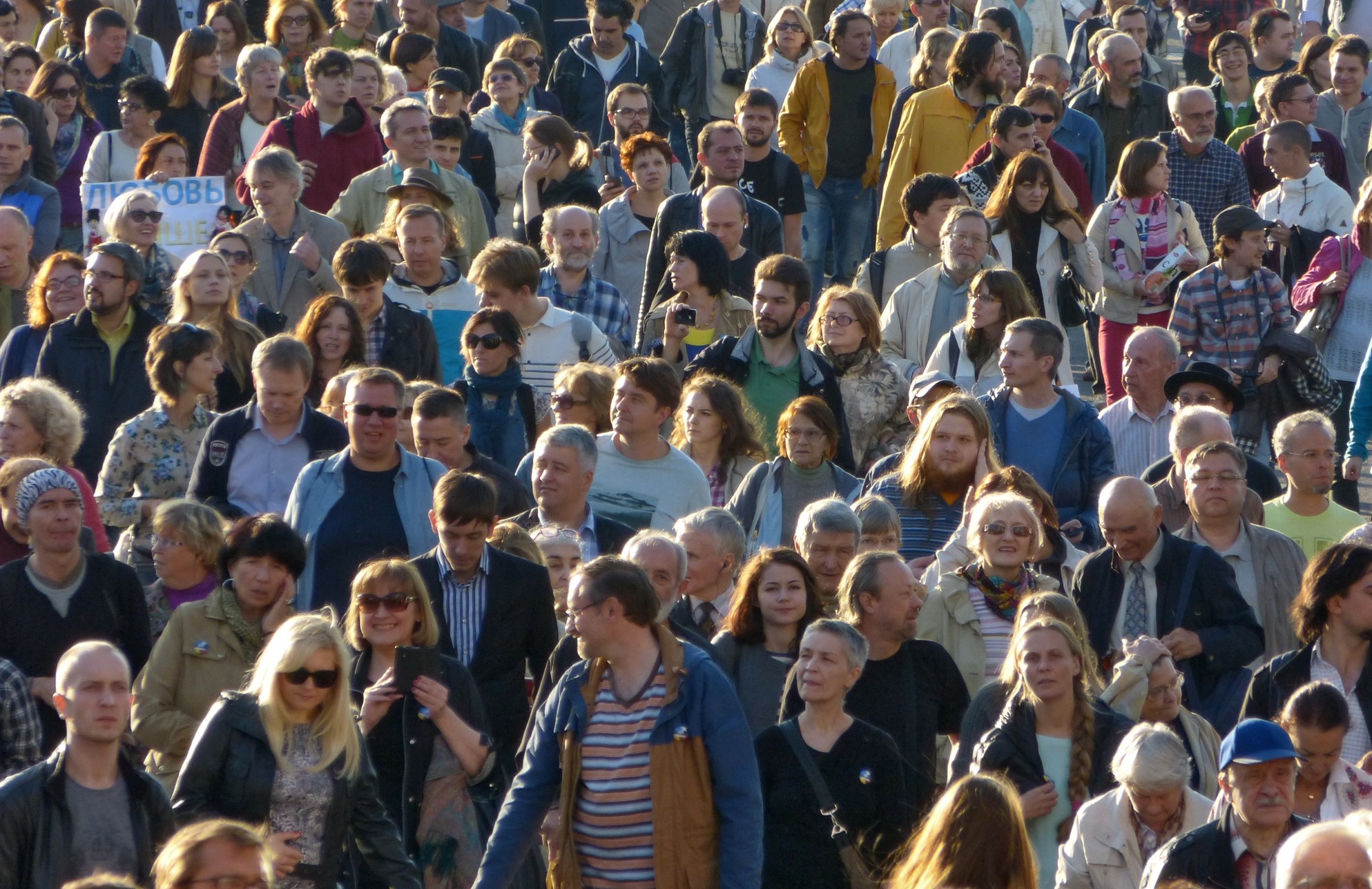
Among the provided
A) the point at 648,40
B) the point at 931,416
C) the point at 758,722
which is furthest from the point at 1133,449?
the point at 648,40

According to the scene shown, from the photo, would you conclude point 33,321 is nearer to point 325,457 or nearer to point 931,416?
point 325,457

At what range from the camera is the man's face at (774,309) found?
959cm

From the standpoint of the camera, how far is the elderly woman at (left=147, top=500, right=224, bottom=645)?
307 inches

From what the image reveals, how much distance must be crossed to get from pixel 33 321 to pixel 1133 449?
5.03m

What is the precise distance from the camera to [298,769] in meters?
6.16

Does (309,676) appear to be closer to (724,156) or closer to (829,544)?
(829,544)

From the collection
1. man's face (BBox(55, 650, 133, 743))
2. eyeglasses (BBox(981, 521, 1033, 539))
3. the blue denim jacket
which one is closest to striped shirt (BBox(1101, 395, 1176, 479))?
eyeglasses (BBox(981, 521, 1033, 539))

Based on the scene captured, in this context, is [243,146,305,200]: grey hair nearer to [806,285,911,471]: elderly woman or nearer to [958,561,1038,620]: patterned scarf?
[806,285,911,471]: elderly woman

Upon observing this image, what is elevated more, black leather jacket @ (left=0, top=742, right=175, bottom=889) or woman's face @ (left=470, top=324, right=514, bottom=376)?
woman's face @ (left=470, top=324, right=514, bottom=376)

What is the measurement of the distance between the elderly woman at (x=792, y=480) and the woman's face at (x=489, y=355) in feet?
4.17

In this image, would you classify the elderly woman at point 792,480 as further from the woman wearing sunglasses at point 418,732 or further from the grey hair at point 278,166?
the grey hair at point 278,166

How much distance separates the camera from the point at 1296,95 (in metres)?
13.8

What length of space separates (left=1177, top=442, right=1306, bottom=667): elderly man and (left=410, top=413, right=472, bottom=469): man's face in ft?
8.89

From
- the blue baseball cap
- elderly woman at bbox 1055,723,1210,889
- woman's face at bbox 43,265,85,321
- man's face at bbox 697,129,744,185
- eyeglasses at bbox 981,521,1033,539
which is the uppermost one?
man's face at bbox 697,129,744,185
